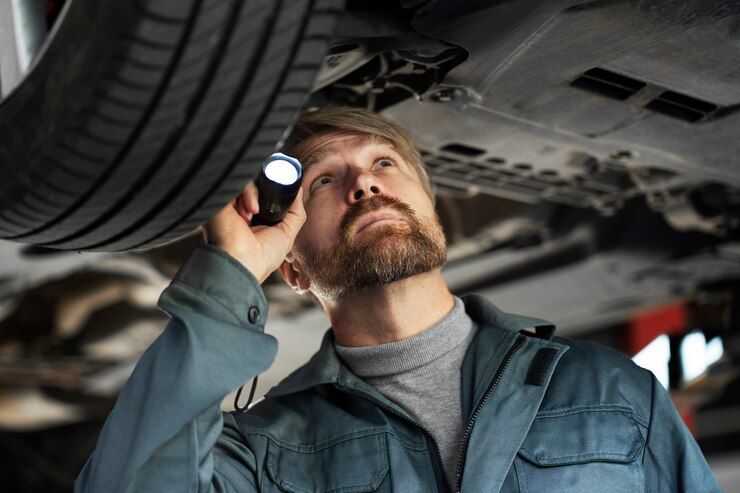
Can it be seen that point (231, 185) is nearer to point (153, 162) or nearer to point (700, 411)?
point (153, 162)

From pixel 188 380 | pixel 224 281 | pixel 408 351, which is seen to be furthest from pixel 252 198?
pixel 408 351

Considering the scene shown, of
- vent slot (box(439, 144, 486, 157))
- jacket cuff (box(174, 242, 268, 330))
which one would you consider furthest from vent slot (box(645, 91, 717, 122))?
jacket cuff (box(174, 242, 268, 330))

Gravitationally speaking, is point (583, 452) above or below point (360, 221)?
below

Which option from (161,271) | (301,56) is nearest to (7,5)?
(301,56)

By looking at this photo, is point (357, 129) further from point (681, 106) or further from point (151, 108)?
point (151, 108)

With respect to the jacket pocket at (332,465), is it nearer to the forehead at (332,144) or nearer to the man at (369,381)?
the man at (369,381)

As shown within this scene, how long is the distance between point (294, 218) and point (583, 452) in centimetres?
53

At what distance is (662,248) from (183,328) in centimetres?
171

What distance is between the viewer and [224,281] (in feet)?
4.07

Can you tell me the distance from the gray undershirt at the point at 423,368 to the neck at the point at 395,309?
0.06 ft

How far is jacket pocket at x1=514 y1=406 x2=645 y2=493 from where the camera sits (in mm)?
1410

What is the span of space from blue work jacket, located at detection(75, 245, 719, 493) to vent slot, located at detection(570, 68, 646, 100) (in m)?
0.38

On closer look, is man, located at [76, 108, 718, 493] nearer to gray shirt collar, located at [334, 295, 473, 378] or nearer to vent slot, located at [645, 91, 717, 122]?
gray shirt collar, located at [334, 295, 473, 378]

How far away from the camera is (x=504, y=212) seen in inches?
95.3
